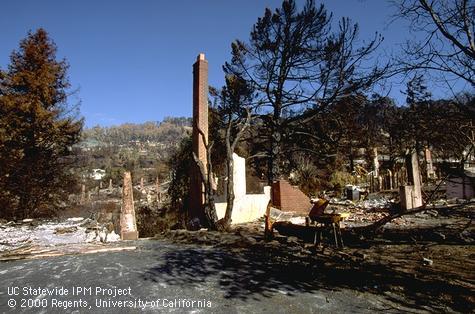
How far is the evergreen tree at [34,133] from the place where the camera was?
16781 millimetres

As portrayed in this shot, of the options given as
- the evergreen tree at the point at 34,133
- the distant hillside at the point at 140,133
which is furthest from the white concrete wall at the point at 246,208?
the distant hillside at the point at 140,133

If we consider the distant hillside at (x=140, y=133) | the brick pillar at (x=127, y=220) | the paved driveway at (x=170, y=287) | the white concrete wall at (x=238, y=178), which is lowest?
the paved driveway at (x=170, y=287)

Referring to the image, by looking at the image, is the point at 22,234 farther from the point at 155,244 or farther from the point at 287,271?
the point at 287,271

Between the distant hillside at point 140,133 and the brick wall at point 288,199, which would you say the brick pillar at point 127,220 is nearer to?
the brick wall at point 288,199

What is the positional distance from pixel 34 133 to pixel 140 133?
12707 centimetres

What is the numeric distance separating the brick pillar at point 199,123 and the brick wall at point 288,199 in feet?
11.6

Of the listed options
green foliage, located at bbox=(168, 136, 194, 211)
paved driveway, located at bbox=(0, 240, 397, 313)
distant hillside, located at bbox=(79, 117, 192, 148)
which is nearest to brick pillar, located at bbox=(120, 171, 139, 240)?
paved driveway, located at bbox=(0, 240, 397, 313)

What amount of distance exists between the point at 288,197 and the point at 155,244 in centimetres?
732

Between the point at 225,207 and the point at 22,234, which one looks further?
the point at 225,207

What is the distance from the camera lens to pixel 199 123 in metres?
14.6

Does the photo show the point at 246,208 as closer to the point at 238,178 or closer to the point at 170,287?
the point at 238,178

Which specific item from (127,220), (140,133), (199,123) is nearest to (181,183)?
(199,123)

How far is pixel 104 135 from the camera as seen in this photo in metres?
136

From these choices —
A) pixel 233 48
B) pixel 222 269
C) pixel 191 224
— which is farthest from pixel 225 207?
pixel 233 48
